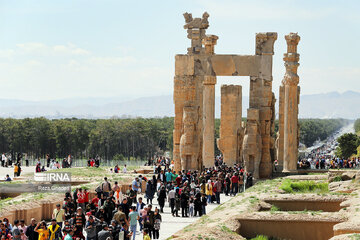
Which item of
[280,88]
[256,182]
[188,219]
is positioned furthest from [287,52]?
[188,219]

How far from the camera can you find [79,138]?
85750 millimetres

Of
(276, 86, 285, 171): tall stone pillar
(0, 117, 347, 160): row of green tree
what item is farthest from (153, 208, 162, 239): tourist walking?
(0, 117, 347, 160): row of green tree

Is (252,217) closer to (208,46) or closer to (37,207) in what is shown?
A: (37,207)

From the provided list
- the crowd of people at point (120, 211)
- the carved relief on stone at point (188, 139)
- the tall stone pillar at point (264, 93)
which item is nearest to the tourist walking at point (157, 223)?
the crowd of people at point (120, 211)

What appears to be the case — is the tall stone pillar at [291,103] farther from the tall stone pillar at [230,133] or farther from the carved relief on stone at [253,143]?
the tall stone pillar at [230,133]

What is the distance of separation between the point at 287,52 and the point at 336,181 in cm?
1243

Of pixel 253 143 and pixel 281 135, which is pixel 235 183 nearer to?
pixel 253 143

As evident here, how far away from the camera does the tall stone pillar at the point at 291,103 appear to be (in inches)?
1478

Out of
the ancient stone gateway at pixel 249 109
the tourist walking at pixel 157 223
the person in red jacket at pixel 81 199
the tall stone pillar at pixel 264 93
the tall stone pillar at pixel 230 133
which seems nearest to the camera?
the tourist walking at pixel 157 223

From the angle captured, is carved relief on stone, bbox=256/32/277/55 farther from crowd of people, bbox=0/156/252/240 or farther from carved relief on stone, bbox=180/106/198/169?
crowd of people, bbox=0/156/252/240

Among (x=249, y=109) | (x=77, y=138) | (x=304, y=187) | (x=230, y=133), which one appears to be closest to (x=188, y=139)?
(x=249, y=109)

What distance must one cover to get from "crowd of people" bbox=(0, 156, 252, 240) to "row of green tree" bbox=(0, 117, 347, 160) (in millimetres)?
52675

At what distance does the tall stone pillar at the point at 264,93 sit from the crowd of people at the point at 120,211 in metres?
2.61

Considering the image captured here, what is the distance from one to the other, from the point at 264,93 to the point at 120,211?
62.3ft
